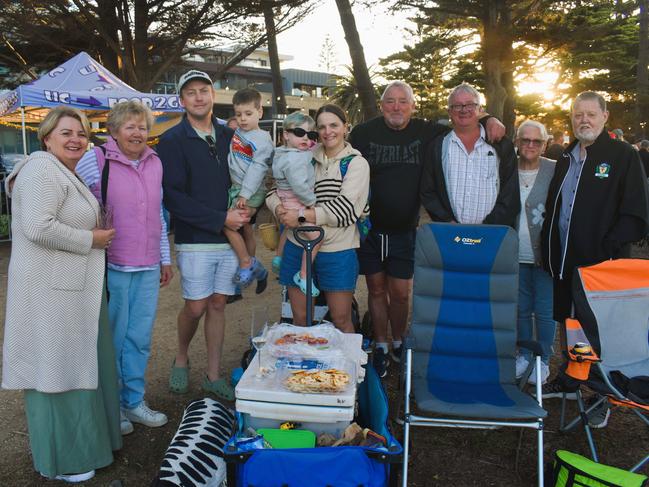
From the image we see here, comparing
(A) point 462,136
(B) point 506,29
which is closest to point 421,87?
(B) point 506,29

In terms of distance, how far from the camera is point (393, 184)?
3.83m

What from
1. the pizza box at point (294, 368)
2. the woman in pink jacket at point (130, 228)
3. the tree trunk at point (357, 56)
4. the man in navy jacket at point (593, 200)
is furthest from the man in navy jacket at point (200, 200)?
the tree trunk at point (357, 56)

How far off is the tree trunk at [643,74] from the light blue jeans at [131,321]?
21.0 m

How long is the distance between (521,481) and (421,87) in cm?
3597

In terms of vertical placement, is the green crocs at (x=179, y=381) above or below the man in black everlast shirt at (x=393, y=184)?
below

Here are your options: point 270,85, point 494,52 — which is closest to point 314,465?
point 494,52

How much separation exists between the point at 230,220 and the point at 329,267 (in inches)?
27.0

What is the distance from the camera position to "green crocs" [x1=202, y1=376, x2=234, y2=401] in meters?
3.54

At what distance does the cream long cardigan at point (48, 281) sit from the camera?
240 centimetres

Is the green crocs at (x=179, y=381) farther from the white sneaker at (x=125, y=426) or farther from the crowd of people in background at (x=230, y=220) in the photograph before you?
the white sneaker at (x=125, y=426)

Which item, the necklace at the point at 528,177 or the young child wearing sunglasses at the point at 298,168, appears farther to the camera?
the necklace at the point at 528,177

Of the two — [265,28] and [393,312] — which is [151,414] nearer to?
[393,312]

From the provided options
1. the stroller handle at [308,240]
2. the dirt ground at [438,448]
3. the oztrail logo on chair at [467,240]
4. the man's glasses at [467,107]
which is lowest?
the dirt ground at [438,448]

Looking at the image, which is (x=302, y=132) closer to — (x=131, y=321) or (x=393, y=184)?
(x=393, y=184)
